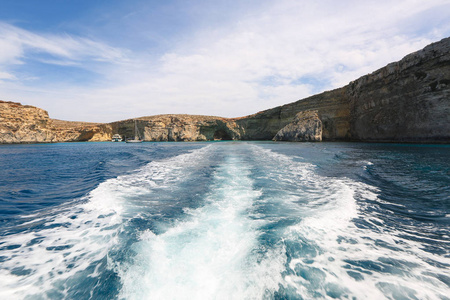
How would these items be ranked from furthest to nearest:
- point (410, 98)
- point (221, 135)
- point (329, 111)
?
point (221, 135) < point (329, 111) < point (410, 98)

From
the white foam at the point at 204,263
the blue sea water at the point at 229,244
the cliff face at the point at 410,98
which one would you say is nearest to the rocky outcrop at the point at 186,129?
the cliff face at the point at 410,98

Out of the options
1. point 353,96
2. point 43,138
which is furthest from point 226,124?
point 43,138

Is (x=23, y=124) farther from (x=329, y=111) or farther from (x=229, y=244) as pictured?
(x=329, y=111)

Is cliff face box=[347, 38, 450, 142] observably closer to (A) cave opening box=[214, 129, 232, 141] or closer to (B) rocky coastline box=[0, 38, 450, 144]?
(B) rocky coastline box=[0, 38, 450, 144]

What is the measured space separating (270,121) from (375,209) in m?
56.7

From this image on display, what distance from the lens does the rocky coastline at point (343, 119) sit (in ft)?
70.5

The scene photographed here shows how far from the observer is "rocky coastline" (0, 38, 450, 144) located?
21.5m

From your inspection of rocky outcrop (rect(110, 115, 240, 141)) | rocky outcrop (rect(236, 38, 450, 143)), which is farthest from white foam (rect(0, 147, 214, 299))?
rocky outcrop (rect(110, 115, 240, 141))

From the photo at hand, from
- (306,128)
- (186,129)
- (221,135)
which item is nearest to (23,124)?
(186,129)

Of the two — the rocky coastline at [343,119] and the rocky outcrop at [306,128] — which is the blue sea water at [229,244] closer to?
the rocky coastline at [343,119]

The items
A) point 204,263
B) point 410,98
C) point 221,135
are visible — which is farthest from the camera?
point 221,135

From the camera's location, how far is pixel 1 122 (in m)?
47.6

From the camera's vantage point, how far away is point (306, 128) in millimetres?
41094

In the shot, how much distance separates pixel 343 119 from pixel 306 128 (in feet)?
23.7
